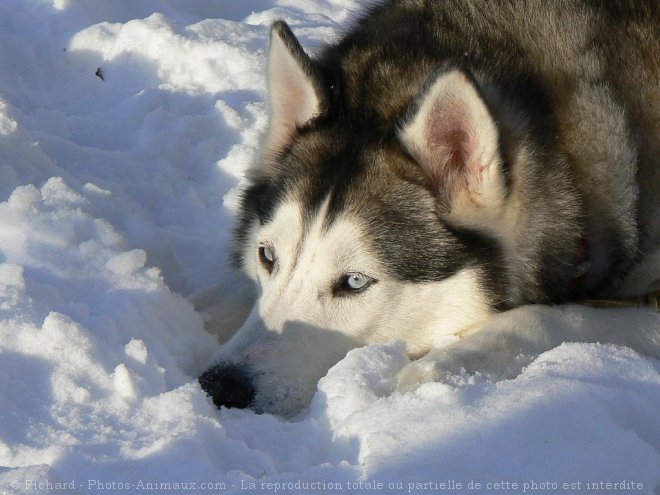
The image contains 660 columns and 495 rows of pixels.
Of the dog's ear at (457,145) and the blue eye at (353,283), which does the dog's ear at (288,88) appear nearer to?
the dog's ear at (457,145)

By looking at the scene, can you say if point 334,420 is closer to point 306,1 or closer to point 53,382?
point 53,382

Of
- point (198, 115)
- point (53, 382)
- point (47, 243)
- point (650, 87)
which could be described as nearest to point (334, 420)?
point (53, 382)

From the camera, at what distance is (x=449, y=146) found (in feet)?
9.73

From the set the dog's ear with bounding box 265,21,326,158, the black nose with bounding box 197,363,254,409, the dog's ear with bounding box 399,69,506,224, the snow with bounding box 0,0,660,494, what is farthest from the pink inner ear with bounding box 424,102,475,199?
the black nose with bounding box 197,363,254,409

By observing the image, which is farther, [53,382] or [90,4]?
[90,4]

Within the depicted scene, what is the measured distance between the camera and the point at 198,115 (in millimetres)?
4840

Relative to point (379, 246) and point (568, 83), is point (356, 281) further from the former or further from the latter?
point (568, 83)

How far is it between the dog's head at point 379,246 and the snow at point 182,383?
24cm

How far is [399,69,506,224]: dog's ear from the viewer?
2779 mm

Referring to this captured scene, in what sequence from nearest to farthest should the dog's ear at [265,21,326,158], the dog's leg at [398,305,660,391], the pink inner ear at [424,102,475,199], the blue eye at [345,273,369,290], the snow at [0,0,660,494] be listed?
the snow at [0,0,660,494] < the dog's leg at [398,305,660,391] < the pink inner ear at [424,102,475,199] < the blue eye at [345,273,369,290] < the dog's ear at [265,21,326,158]

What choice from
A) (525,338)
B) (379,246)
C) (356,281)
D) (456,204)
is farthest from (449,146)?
(525,338)

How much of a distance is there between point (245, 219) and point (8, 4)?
322 cm

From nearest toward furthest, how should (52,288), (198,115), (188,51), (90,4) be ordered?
(52,288) < (198,115) < (188,51) < (90,4)

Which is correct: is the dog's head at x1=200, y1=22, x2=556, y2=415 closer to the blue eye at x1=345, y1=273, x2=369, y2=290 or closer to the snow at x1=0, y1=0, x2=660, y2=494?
the blue eye at x1=345, y1=273, x2=369, y2=290
